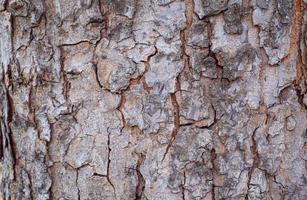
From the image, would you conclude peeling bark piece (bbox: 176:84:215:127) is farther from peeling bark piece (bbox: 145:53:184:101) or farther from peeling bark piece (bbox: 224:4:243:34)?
peeling bark piece (bbox: 224:4:243:34)

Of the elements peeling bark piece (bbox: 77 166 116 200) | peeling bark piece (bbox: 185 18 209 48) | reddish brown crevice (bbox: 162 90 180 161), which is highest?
peeling bark piece (bbox: 185 18 209 48)

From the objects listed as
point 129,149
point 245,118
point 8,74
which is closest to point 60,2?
point 8,74

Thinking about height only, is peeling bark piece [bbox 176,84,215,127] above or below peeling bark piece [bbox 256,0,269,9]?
below

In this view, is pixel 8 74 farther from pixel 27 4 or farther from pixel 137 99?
pixel 137 99

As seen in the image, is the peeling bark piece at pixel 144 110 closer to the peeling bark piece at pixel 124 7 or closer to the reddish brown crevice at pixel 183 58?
the reddish brown crevice at pixel 183 58

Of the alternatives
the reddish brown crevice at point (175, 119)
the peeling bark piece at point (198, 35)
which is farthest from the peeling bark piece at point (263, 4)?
the reddish brown crevice at point (175, 119)

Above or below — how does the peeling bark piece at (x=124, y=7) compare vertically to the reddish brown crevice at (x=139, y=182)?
above

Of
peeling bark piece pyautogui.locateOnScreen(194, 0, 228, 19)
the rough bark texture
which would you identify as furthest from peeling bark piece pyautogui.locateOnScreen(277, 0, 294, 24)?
peeling bark piece pyautogui.locateOnScreen(194, 0, 228, 19)
